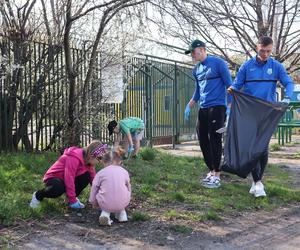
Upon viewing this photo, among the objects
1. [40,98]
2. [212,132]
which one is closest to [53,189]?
[212,132]

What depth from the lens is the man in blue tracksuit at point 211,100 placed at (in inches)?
262

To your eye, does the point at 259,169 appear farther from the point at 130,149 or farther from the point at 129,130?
the point at 129,130

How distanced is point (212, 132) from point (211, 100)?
0.43m

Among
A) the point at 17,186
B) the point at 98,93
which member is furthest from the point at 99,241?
the point at 98,93

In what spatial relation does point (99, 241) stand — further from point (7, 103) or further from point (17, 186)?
point (7, 103)

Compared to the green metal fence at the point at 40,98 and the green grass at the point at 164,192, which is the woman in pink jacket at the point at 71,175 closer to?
the green grass at the point at 164,192

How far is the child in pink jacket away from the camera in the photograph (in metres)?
4.90

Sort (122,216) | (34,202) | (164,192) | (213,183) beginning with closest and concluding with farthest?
1. (122,216)
2. (34,202)
3. (164,192)
4. (213,183)

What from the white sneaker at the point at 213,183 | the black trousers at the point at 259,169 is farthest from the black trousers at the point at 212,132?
the black trousers at the point at 259,169

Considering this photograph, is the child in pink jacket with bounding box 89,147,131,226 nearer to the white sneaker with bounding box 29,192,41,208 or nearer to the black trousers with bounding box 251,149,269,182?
the white sneaker with bounding box 29,192,41,208

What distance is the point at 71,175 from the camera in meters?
5.21

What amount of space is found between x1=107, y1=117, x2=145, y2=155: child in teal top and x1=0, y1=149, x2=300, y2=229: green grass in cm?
45

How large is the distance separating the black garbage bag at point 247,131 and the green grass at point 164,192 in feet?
1.46

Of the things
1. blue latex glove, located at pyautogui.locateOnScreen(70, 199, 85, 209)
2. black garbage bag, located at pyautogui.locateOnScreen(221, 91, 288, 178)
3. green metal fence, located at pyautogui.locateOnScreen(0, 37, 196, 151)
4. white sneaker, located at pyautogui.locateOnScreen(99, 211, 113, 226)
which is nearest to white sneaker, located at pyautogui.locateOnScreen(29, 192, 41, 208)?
blue latex glove, located at pyautogui.locateOnScreen(70, 199, 85, 209)
